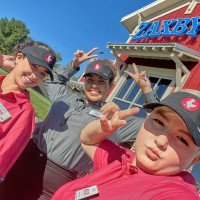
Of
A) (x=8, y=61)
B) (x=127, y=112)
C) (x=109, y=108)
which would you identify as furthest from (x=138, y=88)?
(x=127, y=112)

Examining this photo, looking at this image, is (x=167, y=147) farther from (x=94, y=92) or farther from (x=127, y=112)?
(x=94, y=92)

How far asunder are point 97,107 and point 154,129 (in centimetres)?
113

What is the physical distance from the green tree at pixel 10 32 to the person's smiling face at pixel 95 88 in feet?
232

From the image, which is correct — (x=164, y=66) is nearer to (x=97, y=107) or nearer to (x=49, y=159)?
(x=97, y=107)

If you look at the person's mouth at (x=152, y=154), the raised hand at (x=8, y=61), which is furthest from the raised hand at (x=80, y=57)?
the person's mouth at (x=152, y=154)

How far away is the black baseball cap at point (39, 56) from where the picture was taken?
2035mm

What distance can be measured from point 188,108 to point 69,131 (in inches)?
48.9

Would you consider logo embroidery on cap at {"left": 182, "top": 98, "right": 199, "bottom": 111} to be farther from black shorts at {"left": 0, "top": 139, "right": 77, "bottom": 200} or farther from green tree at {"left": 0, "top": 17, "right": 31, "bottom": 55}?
green tree at {"left": 0, "top": 17, "right": 31, "bottom": 55}

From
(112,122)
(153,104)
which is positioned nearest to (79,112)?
(112,122)

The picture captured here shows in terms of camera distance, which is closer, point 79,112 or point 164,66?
point 79,112

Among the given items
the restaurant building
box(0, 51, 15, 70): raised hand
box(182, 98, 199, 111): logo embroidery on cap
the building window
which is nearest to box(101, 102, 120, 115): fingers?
box(182, 98, 199, 111): logo embroidery on cap

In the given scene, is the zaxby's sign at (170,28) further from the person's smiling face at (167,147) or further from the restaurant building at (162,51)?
the person's smiling face at (167,147)

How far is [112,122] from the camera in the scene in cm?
124

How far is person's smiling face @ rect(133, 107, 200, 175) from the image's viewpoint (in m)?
1.04
